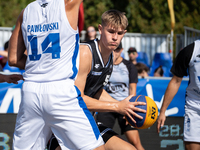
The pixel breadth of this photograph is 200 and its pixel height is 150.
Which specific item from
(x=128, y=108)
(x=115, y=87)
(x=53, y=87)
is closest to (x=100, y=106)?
(x=128, y=108)

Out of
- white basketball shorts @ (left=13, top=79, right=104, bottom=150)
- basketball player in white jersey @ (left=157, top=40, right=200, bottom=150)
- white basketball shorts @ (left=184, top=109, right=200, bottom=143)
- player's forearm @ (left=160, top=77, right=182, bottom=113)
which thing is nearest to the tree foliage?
player's forearm @ (left=160, top=77, right=182, bottom=113)

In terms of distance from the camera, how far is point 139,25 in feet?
64.1

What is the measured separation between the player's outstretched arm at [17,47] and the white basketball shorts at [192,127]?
2422mm

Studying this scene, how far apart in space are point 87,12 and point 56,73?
62.6 feet

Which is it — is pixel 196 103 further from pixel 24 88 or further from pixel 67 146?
pixel 24 88

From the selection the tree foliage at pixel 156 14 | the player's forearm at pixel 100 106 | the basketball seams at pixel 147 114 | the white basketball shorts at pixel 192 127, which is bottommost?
the white basketball shorts at pixel 192 127

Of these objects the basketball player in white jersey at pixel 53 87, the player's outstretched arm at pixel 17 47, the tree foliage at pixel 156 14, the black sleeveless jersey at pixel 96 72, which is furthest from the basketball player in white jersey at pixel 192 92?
the tree foliage at pixel 156 14

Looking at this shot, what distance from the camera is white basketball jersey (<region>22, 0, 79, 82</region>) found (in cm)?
248

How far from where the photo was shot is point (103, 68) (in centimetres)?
318

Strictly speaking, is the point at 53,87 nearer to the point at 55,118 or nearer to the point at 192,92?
the point at 55,118

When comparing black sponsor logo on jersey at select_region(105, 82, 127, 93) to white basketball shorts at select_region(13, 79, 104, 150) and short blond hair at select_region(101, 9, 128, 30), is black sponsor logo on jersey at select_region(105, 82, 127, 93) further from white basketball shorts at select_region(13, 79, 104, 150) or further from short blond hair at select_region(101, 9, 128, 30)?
white basketball shorts at select_region(13, 79, 104, 150)

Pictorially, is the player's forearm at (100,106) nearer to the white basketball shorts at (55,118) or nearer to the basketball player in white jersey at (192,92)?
the white basketball shorts at (55,118)

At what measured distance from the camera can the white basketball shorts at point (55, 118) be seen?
7.97 ft

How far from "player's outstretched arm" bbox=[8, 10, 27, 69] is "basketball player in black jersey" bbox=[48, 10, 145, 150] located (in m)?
0.64
